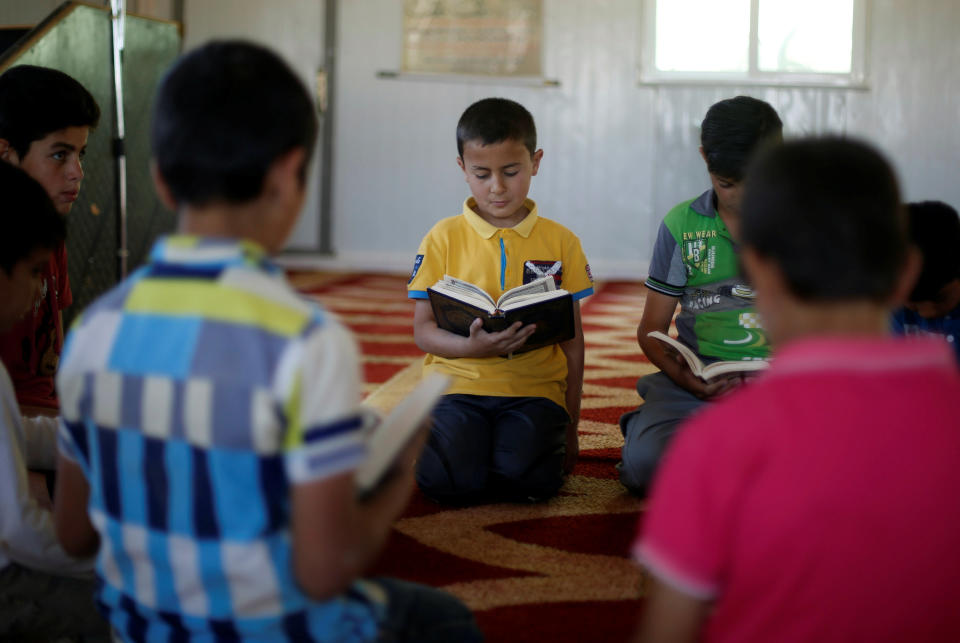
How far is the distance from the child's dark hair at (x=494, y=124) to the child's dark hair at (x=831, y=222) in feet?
3.46

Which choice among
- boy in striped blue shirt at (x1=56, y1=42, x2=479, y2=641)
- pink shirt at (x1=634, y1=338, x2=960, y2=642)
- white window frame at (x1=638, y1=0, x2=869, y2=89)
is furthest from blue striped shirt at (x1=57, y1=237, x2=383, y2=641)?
white window frame at (x1=638, y1=0, x2=869, y2=89)

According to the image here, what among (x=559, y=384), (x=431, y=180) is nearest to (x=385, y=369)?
(x=559, y=384)

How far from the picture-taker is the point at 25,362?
142cm

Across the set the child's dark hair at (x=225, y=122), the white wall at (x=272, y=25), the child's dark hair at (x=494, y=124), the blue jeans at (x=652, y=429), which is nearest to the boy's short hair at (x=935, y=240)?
the blue jeans at (x=652, y=429)

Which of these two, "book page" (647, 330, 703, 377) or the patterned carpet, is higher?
"book page" (647, 330, 703, 377)

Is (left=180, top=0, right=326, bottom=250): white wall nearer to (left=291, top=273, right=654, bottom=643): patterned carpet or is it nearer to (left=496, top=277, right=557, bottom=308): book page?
(left=291, top=273, right=654, bottom=643): patterned carpet

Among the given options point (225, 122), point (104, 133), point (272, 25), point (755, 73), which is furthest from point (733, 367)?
point (272, 25)

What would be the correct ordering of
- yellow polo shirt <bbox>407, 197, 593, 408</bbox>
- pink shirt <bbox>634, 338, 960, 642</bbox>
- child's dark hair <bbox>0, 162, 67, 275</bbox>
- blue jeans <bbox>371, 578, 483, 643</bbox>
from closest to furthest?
1. pink shirt <bbox>634, 338, 960, 642</bbox>
2. blue jeans <bbox>371, 578, 483, 643</bbox>
3. child's dark hair <bbox>0, 162, 67, 275</bbox>
4. yellow polo shirt <bbox>407, 197, 593, 408</bbox>

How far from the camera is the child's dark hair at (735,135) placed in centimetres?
154

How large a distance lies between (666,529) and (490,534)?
866 millimetres

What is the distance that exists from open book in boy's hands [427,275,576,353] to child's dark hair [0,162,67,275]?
0.65 m

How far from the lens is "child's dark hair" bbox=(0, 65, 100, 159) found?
1.49 metres

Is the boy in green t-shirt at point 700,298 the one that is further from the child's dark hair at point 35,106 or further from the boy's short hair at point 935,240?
the child's dark hair at point 35,106

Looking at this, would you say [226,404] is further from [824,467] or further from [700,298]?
[700,298]
